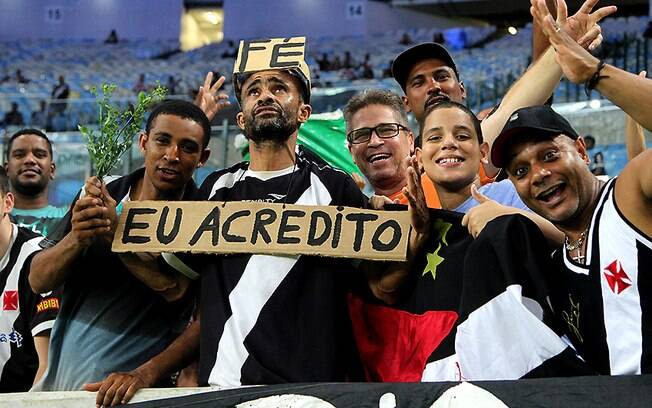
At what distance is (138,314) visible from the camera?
9.00ft

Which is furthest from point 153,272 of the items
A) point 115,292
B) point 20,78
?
point 20,78

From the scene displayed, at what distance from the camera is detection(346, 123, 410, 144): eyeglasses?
3.18 meters

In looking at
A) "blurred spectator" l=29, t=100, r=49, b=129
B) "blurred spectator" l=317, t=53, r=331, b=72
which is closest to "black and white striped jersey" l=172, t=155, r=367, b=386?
"blurred spectator" l=29, t=100, r=49, b=129

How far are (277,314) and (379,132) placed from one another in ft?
3.37

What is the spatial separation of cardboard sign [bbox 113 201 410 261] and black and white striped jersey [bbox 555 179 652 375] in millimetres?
505

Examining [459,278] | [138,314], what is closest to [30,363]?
[138,314]

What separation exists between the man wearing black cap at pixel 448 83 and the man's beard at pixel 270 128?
64 cm

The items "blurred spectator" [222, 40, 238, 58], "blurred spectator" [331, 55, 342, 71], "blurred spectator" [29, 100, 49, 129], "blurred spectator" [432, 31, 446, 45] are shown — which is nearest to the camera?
"blurred spectator" [29, 100, 49, 129]

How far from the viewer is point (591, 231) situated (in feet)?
6.86

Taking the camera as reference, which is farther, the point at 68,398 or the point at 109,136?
the point at 109,136

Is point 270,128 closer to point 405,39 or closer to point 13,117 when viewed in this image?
point 13,117

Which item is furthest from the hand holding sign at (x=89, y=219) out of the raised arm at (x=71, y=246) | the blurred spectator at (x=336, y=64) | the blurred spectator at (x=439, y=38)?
the blurred spectator at (x=439, y=38)

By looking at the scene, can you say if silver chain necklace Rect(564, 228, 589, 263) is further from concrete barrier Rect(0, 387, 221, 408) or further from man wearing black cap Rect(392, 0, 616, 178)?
concrete barrier Rect(0, 387, 221, 408)

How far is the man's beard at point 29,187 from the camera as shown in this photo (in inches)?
170
